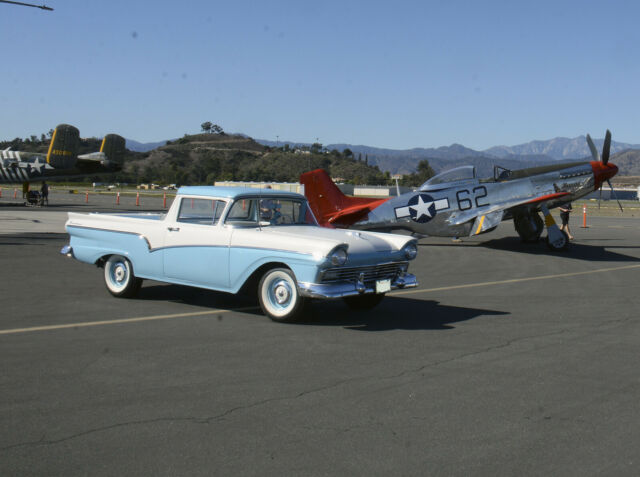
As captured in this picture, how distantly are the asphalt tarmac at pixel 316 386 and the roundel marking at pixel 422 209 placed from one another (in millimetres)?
9542

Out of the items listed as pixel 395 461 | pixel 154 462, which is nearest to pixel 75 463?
pixel 154 462

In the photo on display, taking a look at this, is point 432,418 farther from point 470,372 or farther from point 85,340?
point 85,340

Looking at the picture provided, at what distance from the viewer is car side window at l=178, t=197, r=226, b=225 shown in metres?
9.17

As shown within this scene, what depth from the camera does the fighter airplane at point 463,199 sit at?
20156 mm

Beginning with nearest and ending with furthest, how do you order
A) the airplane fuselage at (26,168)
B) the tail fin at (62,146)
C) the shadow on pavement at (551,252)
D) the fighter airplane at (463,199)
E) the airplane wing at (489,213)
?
the shadow on pavement at (551,252) < the airplane wing at (489,213) < the fighter airplane at (463,199) < the tail fin at (62,146) < the airplane fuselage at (26,168)

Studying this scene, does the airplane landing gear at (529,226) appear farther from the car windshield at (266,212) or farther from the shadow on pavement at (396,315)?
the car windshield at (266,212)

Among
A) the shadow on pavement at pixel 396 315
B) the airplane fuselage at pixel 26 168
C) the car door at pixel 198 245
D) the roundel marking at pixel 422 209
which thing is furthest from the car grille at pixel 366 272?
the airplane fuselage at pixel 26 168

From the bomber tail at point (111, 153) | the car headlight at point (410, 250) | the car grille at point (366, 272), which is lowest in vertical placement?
the car grille at point (366, 272)

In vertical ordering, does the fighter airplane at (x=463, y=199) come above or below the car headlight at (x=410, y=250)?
above

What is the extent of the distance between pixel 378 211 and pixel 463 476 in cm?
1702

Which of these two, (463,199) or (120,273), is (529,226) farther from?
(120,273)

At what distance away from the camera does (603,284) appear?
12820 mm

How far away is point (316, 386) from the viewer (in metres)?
5.66

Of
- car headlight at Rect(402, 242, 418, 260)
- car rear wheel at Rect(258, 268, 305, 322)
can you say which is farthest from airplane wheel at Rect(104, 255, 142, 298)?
car headlight at Rect(402, 242, 418, 260)
